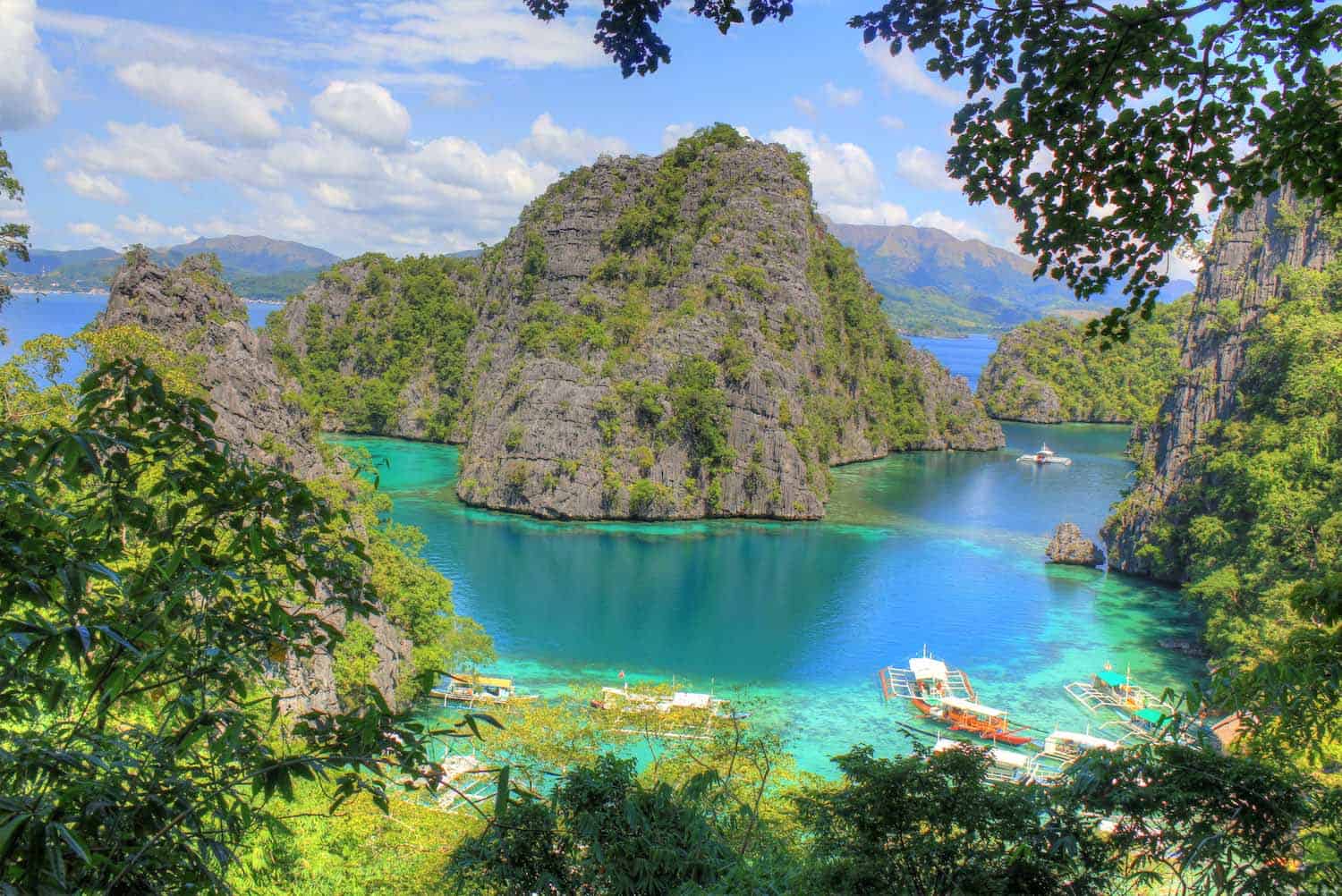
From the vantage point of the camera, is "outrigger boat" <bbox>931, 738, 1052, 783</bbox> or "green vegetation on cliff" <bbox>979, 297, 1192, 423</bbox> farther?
"green vegetation on cliff" <bbox>979, 297, 1192, 423</bbox>

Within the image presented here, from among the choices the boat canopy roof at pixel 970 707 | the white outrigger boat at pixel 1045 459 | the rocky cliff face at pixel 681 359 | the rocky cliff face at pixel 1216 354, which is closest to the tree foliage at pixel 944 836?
the boat canopy roof at pixel 970 707

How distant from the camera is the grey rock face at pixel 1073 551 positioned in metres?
37.0

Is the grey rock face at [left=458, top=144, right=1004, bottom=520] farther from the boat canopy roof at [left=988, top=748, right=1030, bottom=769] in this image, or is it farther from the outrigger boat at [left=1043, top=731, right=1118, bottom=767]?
the boat canopy roof at [left=988, top=748, right=1030, bottom=769]

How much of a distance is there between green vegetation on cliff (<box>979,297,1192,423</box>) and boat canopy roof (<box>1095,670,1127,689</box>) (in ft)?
230

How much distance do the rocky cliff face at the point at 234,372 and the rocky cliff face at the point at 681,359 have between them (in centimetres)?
2008

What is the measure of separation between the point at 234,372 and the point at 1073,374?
297ft

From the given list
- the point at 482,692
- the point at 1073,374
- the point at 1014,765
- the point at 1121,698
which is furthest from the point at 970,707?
the point at 1073,374

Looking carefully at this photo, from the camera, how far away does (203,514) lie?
3.79 m

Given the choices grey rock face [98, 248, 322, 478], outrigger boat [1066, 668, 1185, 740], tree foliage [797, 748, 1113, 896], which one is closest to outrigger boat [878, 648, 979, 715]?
outrigger boat [1066, 668, 1185, 740]

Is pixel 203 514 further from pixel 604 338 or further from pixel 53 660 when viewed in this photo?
pixel 604 338

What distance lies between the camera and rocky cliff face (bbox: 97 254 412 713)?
1803 centimetres

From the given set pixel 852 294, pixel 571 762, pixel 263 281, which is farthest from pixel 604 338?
pixel 263 281

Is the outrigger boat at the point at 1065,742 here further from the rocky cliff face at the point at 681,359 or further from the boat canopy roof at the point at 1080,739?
the rocky cliff face at the point at 681,359

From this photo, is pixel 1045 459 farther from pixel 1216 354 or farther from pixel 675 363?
pixel 675 363
